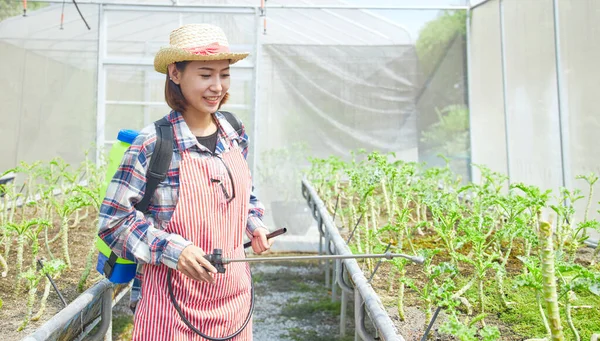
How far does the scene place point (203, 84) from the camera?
1.35 m

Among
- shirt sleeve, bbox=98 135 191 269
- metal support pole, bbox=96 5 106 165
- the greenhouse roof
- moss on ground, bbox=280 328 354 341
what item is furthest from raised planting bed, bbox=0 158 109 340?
the greenhouse roof

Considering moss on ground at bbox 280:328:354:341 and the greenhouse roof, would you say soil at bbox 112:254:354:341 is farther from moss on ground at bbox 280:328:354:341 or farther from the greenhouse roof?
the greenhouse roof

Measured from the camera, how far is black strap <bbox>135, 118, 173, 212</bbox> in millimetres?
1286

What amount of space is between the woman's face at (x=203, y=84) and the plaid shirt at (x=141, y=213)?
0.28 ft

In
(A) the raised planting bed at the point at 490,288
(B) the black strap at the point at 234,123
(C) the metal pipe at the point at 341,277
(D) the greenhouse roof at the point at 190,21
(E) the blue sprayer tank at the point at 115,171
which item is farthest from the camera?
(D) the greenhouse roof at the point at 190,21

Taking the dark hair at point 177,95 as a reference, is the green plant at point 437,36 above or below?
above

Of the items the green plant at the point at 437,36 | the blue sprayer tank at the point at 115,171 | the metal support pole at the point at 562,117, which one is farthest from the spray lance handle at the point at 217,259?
the green plant at the point at 437,36

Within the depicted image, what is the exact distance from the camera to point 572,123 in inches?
138

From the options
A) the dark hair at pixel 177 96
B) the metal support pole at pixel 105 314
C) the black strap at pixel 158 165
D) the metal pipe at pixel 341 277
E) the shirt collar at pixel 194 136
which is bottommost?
the metal support pole at pixel 105 314

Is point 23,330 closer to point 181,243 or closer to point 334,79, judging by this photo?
point 181,243

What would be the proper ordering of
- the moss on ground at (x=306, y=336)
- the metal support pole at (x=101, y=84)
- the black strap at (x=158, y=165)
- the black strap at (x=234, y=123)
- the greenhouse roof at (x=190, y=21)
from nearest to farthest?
the black strap at (x=158, y=165), the black strap at (x=234, y=123), the moss on ground at (x=306, y=336), the greenhouse roof at (x=190, y=21), the metal support pole at (x=101, y=84)

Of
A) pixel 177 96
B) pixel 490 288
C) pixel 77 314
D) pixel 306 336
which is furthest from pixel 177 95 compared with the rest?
pixel 306 336

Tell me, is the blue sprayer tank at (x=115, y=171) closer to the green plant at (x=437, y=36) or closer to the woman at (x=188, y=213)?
the woman at (x=188, y=213)

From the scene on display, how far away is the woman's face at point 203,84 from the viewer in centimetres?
136
